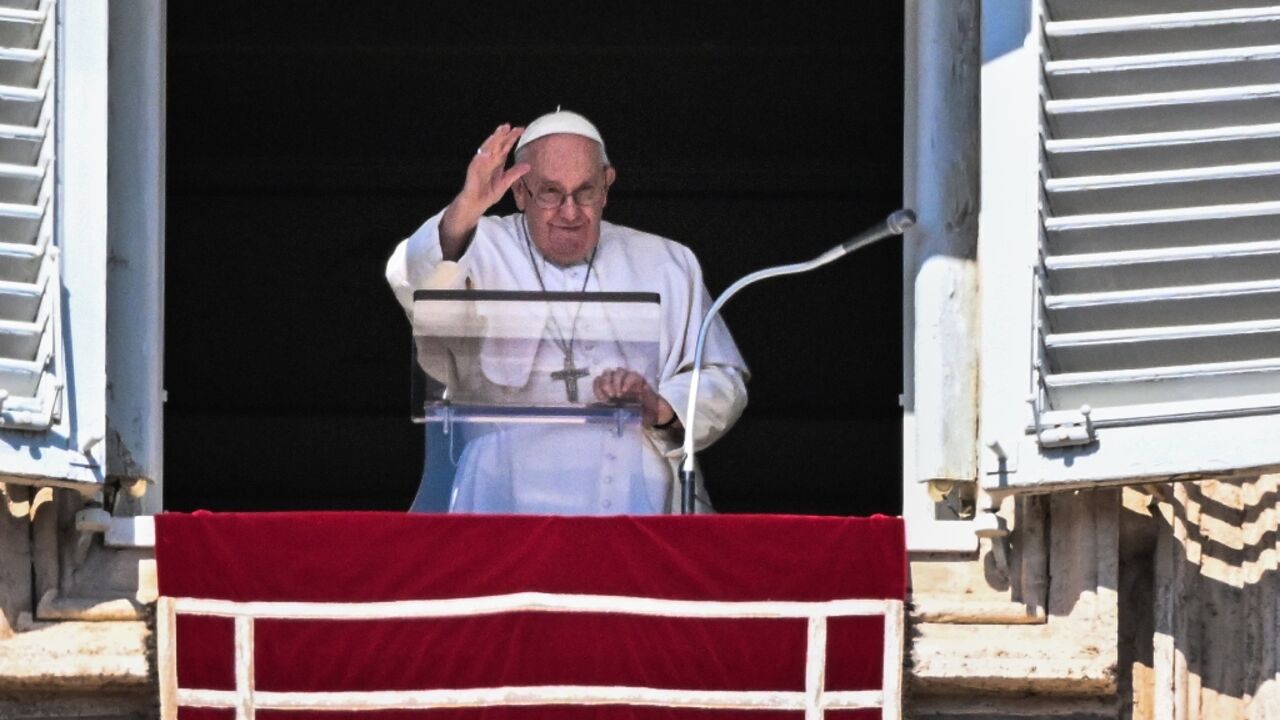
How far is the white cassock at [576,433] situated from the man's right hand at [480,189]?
0.10 ft

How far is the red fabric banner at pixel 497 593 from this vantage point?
5.39 metres

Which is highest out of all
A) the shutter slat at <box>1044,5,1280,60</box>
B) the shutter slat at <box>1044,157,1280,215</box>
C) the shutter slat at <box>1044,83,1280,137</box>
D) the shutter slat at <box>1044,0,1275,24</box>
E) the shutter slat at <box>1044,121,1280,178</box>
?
the shutter slat at <box>1044,0,1275,24</box>

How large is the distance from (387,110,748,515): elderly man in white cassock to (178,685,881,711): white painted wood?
57 cm

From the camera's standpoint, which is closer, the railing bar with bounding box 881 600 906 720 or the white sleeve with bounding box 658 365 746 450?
the railing bar with bounding box 881 600 906 720

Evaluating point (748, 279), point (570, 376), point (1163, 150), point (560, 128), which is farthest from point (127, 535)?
point (1163, 150)

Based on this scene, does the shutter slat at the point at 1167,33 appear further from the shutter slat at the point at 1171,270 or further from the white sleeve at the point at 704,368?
the white sleeve at the point at 704,368

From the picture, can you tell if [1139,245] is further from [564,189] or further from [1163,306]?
[564,189]

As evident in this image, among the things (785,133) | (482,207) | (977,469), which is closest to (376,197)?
(785,133)

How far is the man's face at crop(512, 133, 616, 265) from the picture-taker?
632 cm

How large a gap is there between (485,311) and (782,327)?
259 centimetres

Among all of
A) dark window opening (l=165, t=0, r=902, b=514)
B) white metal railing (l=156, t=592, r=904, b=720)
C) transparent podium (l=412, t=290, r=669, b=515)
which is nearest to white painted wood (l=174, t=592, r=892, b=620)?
white metal railing (l=156, t=592, r=904, b=720)

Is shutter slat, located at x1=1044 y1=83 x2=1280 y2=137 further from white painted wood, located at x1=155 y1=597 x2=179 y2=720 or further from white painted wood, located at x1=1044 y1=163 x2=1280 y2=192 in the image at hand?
white painted wood, located at x1=155 y1=597 x2=179 y2=720

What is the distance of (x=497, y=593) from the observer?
543 centimetres

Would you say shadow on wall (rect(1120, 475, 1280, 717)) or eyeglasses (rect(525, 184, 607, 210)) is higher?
eyeglasses (rect(525, 184, 607, 210))
